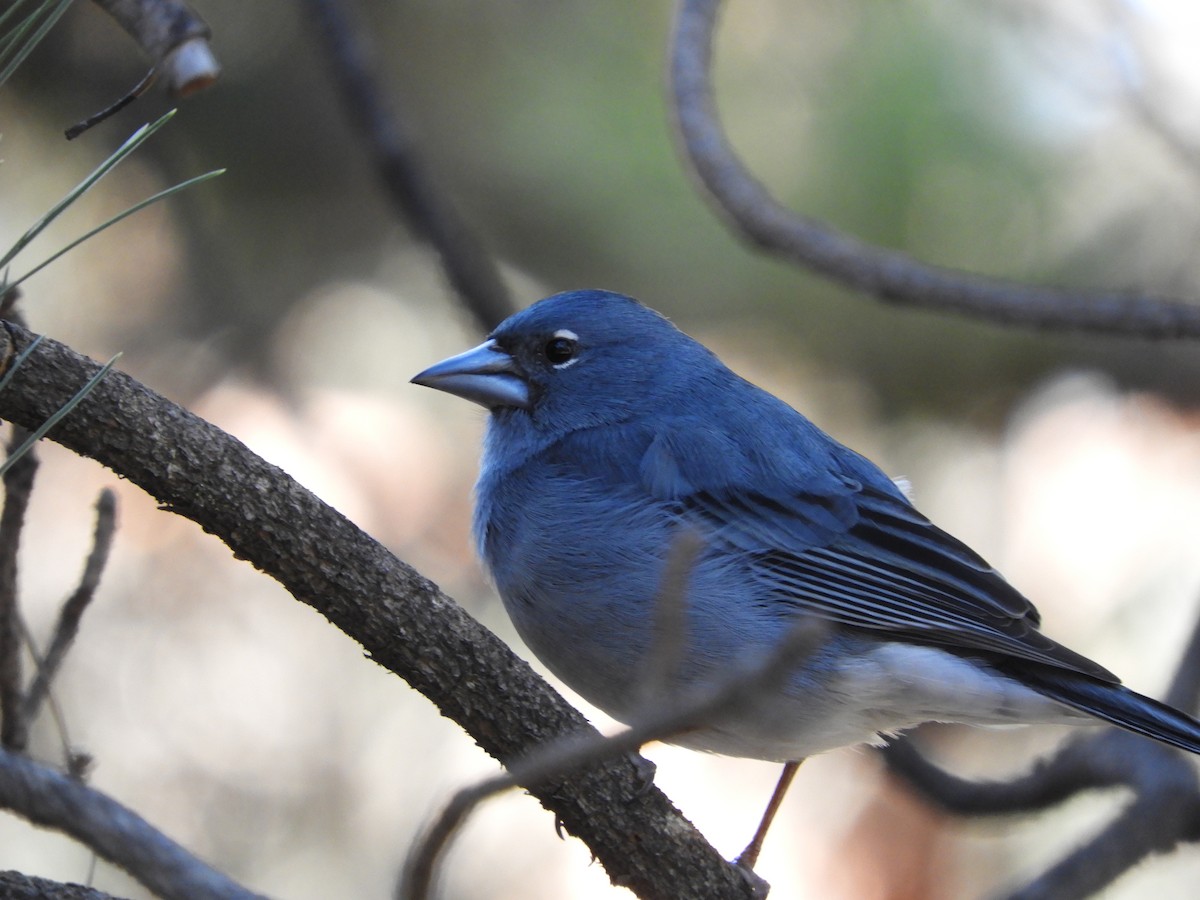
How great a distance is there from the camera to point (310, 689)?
461 centimetres

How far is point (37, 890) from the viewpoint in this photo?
2061 mm

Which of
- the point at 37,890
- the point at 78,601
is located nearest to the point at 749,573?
the point at 78,601

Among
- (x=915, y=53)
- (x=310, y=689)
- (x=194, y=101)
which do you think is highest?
(x=915, y=53)

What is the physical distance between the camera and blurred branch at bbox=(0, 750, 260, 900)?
1.82m

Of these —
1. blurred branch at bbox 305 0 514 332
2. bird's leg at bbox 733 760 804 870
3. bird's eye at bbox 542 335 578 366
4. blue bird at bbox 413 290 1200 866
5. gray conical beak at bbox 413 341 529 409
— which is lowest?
bird's leg at bbox 733 760 804 870

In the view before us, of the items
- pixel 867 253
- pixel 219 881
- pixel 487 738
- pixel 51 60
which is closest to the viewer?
pixel 219 881

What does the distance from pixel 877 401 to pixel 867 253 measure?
135cm

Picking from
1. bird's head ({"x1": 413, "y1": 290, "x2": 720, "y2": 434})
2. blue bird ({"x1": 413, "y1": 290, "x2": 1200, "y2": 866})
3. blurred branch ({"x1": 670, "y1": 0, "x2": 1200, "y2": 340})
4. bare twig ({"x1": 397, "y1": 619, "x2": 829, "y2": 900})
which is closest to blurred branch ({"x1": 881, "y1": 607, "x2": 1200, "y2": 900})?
blue bird ({"x1": 413, "y1": 290, "x2": 1200, "y2": 866})

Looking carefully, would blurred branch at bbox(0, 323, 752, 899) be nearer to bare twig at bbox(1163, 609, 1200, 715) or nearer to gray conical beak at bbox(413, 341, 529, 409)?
gray conical beak at bbox(413, 341, 529, 409)

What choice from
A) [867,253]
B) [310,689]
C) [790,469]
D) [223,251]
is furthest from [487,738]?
[223,251]

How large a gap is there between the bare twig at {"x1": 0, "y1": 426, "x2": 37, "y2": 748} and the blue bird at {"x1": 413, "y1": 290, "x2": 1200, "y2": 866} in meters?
1.16

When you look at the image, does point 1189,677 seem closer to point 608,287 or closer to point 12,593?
point 608,287

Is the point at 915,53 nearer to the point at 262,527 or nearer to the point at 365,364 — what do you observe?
the point at 365,364

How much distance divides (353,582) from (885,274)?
5.80ft
